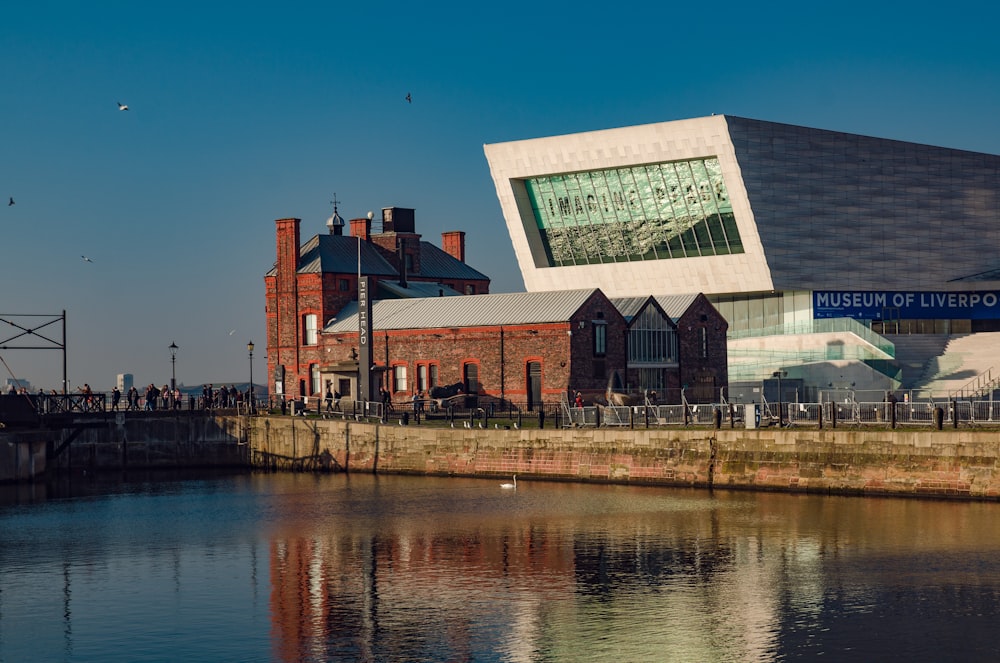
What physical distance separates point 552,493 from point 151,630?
23.1 m

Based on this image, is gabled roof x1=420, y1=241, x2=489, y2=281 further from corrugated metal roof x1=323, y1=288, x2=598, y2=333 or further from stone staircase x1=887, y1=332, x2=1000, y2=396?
stone staircase x1=887, y1=332, x2=1000, y2=396

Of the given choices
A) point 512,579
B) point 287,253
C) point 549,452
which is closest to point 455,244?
point 287,253

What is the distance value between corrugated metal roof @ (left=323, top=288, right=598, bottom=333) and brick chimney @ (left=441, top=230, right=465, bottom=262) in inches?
1027

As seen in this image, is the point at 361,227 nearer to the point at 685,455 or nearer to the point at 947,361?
the point at 947,361

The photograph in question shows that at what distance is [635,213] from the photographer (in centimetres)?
8806

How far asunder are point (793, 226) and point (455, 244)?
33.4m

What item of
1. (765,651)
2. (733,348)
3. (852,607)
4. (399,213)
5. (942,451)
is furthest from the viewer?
(399,213)

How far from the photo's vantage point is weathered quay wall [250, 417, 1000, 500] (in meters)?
44.3

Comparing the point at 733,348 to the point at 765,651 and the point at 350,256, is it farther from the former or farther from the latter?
the point at 765,651

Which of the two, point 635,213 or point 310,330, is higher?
point 635,213

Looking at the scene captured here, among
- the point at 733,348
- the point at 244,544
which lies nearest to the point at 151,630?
the point at 244,544

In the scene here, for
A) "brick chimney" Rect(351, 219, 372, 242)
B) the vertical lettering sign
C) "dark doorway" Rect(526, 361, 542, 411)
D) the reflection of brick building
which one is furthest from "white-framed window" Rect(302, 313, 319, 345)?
"dark doorway" Rect(526, 361, 542, 411)

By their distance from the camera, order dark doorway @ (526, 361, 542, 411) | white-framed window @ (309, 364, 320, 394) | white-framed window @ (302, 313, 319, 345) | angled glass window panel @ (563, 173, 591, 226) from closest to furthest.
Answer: dark doorway @ (526, 361, 542, 411), white-framed window @ (309, 364, 320, 394), white-framed window @ (302, 313, 319, 345), angled glass window panel @ (563, 173, 591, 226)

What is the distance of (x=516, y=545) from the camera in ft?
132
